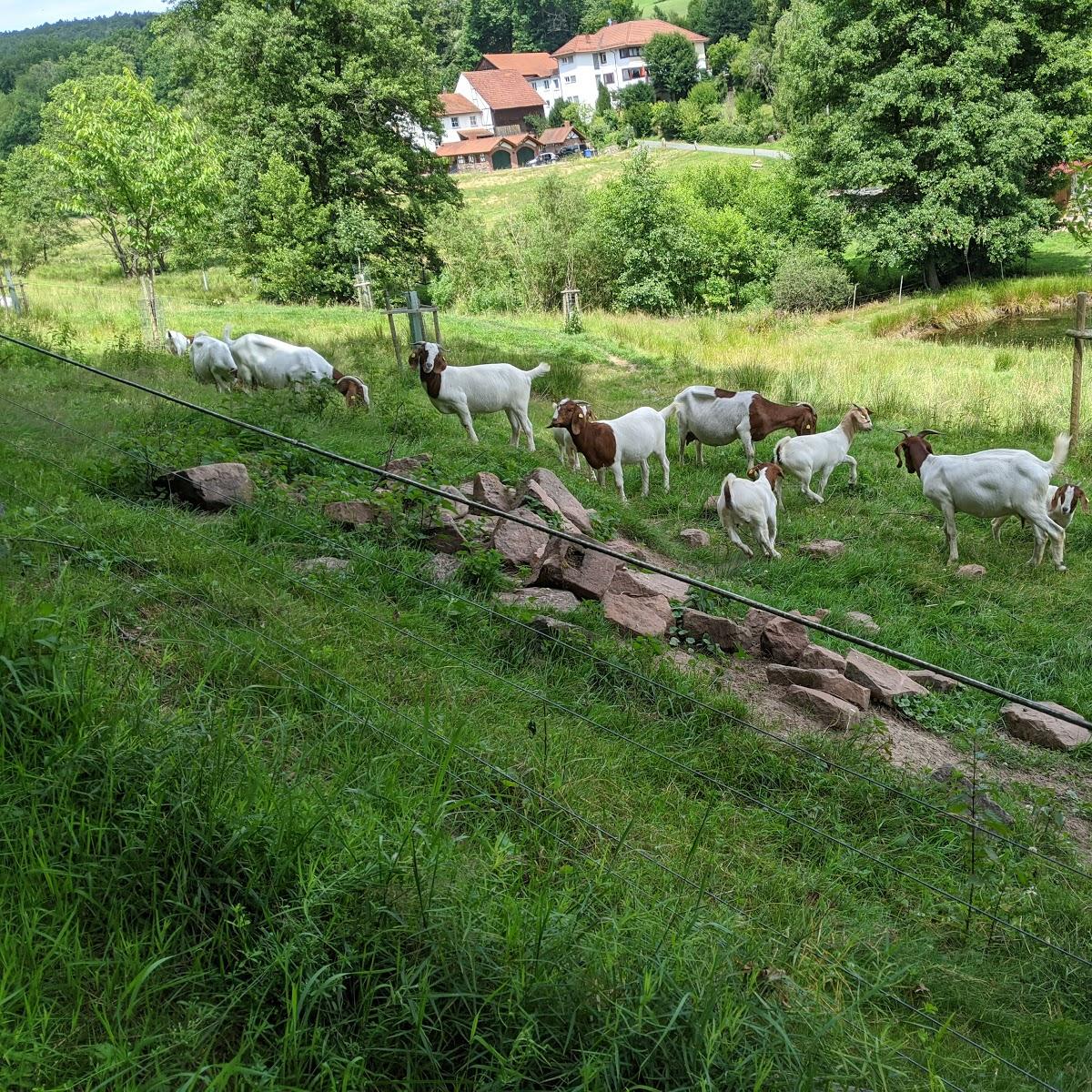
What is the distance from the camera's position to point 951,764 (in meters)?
5.72

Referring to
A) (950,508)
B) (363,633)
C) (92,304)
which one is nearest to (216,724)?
(363,633)

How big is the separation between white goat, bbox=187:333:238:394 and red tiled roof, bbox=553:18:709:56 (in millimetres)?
96864

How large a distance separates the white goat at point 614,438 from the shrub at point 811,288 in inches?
1033

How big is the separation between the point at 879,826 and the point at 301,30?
32.7 metres

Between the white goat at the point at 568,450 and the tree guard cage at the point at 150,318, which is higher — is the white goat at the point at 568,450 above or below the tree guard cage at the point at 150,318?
below

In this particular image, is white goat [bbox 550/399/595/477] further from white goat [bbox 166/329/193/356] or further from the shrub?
the shrub

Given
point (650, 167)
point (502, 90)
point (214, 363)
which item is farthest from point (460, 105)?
point (214, 363)

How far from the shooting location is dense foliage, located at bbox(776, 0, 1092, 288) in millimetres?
29734

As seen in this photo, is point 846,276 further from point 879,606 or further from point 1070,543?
point 879,606

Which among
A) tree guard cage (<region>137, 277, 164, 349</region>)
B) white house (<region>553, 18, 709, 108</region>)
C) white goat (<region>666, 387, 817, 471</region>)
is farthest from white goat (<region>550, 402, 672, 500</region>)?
white house (<region>553, 18, 709, 108</region>)

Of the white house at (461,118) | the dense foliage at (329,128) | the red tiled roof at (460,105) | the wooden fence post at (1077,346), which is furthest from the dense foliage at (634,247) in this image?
the red tiled roof at (460,105)

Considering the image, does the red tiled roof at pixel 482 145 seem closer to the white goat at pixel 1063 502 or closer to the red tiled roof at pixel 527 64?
the red tiled roof at pixel 527 64

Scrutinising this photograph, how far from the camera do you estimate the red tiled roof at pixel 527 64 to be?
352 feet

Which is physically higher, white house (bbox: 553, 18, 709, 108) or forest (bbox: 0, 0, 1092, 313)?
white house (bbox: 553, 18, 709, 108)
